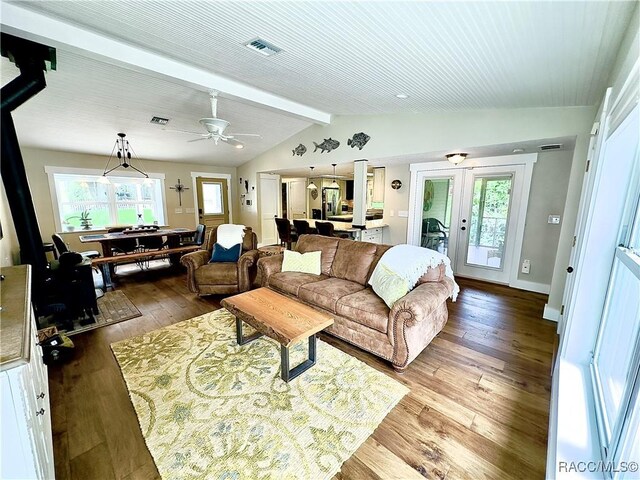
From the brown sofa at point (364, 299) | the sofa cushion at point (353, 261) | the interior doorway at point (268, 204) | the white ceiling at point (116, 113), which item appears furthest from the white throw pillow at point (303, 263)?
the interior doorway at point (268, 204)

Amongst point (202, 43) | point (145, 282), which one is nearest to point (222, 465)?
point (202, 43)

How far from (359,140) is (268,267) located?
2.70 meters

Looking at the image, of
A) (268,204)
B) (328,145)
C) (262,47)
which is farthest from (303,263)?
(268,204)

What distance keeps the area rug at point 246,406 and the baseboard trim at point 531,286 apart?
129 inches

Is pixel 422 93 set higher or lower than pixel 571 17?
higher

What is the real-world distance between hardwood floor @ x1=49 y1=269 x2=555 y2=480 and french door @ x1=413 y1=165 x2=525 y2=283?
5.02 ft

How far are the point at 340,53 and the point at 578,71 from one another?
1.74 meters

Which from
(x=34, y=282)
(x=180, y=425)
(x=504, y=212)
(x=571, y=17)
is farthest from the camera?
(x=504, y=212)

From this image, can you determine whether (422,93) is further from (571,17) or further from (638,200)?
(638,200)

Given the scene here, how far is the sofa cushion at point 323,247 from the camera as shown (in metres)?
3.38

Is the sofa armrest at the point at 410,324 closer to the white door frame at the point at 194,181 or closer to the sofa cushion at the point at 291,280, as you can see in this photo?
the sofa cushion at the point at 291,280

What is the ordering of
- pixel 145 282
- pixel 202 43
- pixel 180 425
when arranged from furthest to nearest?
1. pixel 145 282
2. pixel 202 43
3. pixel 180 425

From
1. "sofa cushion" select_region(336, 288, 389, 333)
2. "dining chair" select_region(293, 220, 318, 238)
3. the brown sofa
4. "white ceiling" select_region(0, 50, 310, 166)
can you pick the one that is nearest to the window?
"white ceiling" select_region(0, 50, 310, 166)

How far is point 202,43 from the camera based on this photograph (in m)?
2.24
